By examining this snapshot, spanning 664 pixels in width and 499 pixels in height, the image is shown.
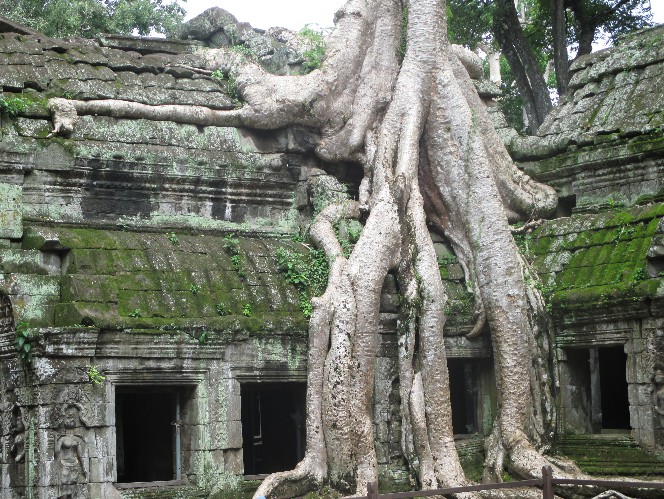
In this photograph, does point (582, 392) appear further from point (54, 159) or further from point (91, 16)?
point (91, 16)

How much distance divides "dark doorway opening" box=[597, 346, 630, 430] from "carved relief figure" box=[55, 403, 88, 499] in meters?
6.75

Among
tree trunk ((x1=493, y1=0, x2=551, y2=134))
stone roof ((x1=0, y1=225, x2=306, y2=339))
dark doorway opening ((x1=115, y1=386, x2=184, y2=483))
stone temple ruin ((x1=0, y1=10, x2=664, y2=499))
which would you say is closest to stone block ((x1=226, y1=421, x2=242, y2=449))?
stone temple ruin ((x1=0, y1=10, x2=664, y2=499))

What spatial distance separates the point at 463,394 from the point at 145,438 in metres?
3.41

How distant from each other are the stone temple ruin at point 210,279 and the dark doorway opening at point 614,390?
0.18ft

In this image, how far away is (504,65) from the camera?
26.1 metres

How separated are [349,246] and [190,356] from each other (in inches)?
90.5

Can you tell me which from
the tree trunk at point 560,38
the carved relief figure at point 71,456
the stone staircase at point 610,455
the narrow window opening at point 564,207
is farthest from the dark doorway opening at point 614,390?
the carved relief figure at point 71,456

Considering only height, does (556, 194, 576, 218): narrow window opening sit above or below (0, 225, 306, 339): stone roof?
above

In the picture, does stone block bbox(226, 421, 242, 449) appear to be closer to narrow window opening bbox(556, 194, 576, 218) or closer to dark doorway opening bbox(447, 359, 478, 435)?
dark doorway opening bbox(447, 359, 478, 435)

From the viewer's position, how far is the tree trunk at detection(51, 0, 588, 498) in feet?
36.3

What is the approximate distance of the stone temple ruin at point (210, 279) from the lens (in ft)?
33.3

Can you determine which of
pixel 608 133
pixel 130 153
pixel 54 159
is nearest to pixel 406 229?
pixel 608 133

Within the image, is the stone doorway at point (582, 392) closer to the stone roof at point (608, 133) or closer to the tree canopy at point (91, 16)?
the stone roof at point (608, 133)

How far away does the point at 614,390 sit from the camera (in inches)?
571
